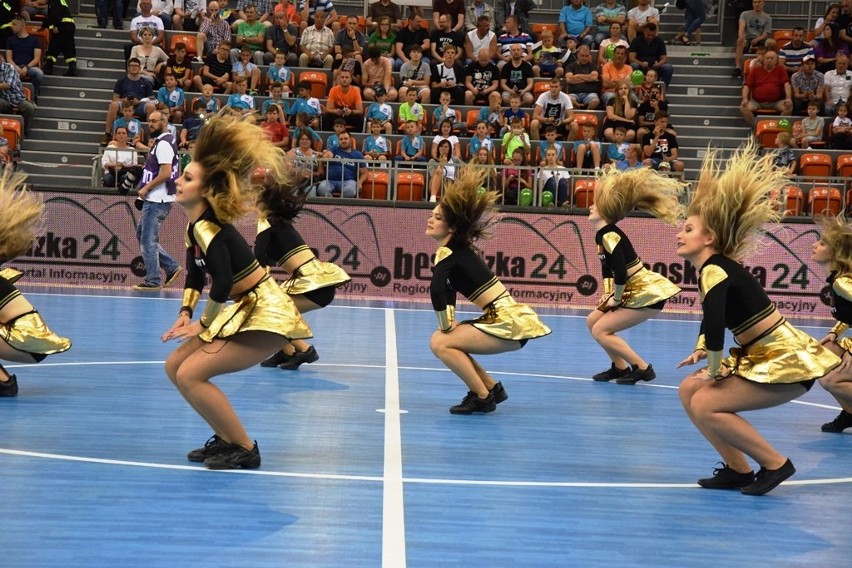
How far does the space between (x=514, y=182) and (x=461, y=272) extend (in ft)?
28.5

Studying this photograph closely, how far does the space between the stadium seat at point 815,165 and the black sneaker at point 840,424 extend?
34.6 ft

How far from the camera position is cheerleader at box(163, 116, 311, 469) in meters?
6.59

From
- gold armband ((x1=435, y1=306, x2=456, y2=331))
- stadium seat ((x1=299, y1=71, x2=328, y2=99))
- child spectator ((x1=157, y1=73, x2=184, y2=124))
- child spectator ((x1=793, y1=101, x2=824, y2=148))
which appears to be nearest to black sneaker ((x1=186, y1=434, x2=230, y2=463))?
gold armband ((x1=435, y1=306, x2=456, y2=331))

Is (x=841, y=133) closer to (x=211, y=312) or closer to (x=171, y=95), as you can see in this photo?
(x=171, y=95)

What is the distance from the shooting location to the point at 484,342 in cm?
903

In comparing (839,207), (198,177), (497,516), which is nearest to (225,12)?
(839,207)

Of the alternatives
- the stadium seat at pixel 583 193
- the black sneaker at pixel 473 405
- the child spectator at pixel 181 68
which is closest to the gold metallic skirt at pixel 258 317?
the black sneaker at pixel 473 405

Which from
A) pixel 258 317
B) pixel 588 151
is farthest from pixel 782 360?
pixel 588 151

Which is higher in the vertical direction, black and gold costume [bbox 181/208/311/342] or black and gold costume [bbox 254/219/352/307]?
black and gold costume [bbox 181/208/311/342]

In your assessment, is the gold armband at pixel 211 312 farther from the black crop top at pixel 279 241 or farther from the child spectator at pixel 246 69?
the child spectator at pixel 246 69

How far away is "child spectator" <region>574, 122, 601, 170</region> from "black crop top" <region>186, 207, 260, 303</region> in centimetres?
1206

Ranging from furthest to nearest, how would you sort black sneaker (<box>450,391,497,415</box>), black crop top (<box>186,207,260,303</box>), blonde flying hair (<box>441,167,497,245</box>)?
blonde flying hair (<box>441,167,497,245</box>) < black sneaker (<box>450,391,497,415</box>) < black crop top (<box>186,207,260,303</box>)

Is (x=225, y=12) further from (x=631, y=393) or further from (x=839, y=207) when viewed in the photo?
(x=631, y=393)

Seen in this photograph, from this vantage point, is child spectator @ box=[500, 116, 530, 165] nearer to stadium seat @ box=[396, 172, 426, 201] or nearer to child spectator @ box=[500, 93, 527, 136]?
child spectator @ box=[500, 93, 527, 136]
